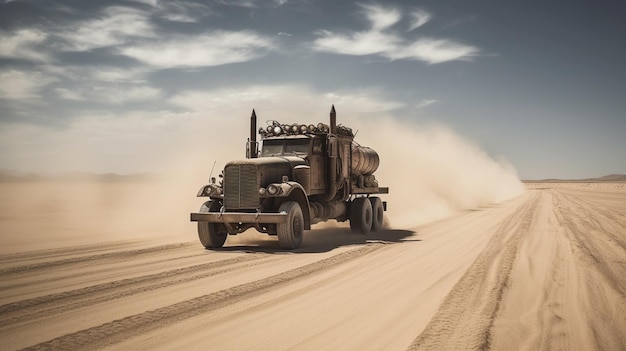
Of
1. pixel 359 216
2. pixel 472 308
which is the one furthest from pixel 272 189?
pixel 472 308

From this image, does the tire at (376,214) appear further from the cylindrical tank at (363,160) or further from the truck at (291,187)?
the cylindrical tank at (363,160)

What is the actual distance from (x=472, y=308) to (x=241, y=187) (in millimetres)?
7258

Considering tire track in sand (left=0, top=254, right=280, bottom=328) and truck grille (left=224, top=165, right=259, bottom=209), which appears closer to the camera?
tire track in sand (left=0, top=254, right=280, bottom=328)

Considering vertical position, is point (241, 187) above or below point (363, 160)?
below

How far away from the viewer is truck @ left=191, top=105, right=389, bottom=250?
460 inches

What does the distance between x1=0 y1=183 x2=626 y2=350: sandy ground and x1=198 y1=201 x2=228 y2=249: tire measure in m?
0.35

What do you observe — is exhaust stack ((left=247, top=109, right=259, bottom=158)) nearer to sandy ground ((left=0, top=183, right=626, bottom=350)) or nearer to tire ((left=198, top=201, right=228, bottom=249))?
tire ((left=198, top=201, right=228, bottom=249))

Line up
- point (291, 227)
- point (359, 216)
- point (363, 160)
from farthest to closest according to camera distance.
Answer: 1. point (363, 160)
2. point (359, 216)
3. point (291, 227)

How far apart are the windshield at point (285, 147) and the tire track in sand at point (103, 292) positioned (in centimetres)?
499

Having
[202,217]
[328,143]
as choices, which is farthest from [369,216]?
[202,217]

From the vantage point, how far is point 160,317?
5.56 meters

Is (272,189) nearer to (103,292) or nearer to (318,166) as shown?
(318,166)

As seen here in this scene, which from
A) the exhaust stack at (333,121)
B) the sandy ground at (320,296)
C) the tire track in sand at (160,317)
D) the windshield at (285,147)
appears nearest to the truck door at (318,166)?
the windshield at (285,147)

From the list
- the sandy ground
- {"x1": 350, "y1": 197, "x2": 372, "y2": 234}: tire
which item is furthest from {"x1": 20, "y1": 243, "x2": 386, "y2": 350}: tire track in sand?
{"x1": 350, "y1": 197, "x2": 372, "y2": 234}: tire
